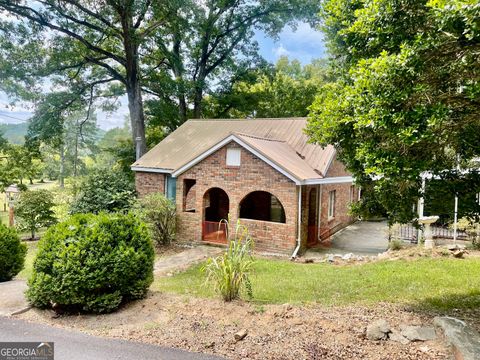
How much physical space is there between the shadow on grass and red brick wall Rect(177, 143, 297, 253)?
6.67m

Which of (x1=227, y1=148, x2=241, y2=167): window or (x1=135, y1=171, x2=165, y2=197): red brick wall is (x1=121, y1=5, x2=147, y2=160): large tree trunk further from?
(x1=227, y1=148, x2=241, y2=167): window

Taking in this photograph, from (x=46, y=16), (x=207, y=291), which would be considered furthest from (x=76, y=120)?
(x=207, y=291)

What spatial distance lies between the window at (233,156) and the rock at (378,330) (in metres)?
9.70

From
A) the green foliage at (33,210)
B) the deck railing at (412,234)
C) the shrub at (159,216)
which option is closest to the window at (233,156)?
the shrub at (159,216)

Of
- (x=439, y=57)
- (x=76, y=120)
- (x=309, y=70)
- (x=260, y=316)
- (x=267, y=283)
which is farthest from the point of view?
(x=76, y=120)

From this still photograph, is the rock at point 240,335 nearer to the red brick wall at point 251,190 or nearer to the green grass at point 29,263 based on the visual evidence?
the green grass at point 29,263

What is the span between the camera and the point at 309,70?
41.3 m

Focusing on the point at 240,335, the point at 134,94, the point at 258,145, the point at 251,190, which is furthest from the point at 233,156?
the point at 134,94

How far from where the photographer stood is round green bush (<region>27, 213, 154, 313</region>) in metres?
5.60

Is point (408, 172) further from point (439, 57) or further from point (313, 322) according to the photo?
point (313, 322)

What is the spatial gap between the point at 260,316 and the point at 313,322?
808 millimetres

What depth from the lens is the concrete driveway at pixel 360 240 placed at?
45.9 feet

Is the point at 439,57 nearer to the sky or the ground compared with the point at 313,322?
nearer to the sky

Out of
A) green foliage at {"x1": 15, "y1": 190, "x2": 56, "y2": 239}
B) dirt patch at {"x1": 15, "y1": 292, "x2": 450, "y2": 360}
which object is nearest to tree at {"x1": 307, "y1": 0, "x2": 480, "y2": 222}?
dirt patch at {"x1": 15, "y1": 292, "x2": 450, "y2": 360}
